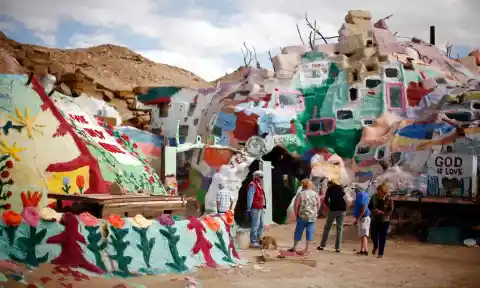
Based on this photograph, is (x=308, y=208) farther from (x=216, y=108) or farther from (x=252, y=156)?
(x=216, y=108)

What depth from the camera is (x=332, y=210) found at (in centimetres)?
980

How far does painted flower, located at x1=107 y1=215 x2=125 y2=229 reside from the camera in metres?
6.38

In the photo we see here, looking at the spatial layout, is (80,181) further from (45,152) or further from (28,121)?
(28,121)

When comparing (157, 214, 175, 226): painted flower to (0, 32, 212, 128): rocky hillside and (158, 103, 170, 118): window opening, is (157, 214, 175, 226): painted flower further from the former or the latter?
(0, 32, 212, 128): rocky hillside

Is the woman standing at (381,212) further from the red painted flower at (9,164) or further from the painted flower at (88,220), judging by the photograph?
the red painted flower at (9,164)

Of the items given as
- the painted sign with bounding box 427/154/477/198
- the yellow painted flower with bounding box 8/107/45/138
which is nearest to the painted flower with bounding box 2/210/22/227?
the yellow painted flower with bounding box 8/107/45/138

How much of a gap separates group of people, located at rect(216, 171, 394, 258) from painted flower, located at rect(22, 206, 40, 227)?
171 inches

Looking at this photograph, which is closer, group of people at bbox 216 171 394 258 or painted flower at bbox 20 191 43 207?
painted flower at bbox 20 191 43 207

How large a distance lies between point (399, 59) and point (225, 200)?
14633 mm

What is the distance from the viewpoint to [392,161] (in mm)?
16375

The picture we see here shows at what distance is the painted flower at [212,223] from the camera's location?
24.6ft

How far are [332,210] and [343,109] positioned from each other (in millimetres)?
10605

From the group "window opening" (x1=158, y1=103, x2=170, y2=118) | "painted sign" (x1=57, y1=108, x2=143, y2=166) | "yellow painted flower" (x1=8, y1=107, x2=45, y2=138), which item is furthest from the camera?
"window opening" (x1=158, y1=103, x2=170, y2=118)

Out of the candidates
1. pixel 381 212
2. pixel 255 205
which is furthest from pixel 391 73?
pixel 255 205
